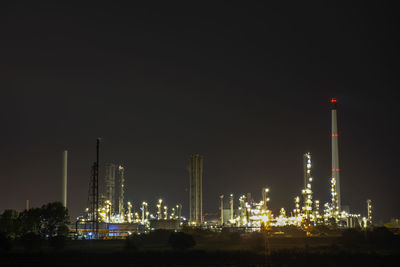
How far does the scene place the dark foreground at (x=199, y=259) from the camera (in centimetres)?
4328

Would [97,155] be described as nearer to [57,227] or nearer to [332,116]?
[57,227]

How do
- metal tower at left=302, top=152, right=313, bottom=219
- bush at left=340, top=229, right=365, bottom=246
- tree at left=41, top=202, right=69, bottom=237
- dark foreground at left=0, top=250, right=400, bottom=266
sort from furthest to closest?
metal tower at left=302, top=152, right=313, bottom=219 → tree at left=41, top=202, right=69, bottom=237 → bush at left=340, top=229, right=365, bottom=246 → dark foreground at left=0, top=250, right=400, bottom=266

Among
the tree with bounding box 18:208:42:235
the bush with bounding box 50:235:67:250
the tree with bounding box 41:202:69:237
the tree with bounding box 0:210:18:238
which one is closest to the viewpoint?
the bush with bounding box 50:235:67:250

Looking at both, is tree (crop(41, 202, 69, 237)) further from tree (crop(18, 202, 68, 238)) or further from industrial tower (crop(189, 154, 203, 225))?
industrial tower (crop(189, 154, 203, 225))

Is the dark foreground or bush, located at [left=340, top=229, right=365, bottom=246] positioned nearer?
the dark foreground

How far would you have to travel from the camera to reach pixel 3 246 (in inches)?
2019

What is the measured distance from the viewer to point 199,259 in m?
45.5

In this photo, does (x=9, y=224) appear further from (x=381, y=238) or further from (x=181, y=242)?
(x=381, y=238)

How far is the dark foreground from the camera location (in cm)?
4328

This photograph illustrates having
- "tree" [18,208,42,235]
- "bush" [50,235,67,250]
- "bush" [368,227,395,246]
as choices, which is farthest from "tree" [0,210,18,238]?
"bush" [368,227,395,246]

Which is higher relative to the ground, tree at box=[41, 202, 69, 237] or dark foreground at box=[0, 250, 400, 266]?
tree at box=[41, 202, 69, 237]

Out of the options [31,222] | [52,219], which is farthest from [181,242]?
[31,222]

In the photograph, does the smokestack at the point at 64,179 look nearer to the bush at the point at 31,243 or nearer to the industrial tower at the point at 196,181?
the industrial tower at the point at 196,181

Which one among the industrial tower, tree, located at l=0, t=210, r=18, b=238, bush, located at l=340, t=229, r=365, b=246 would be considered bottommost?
bush, located at l=340, t=229, r=365, b=246
